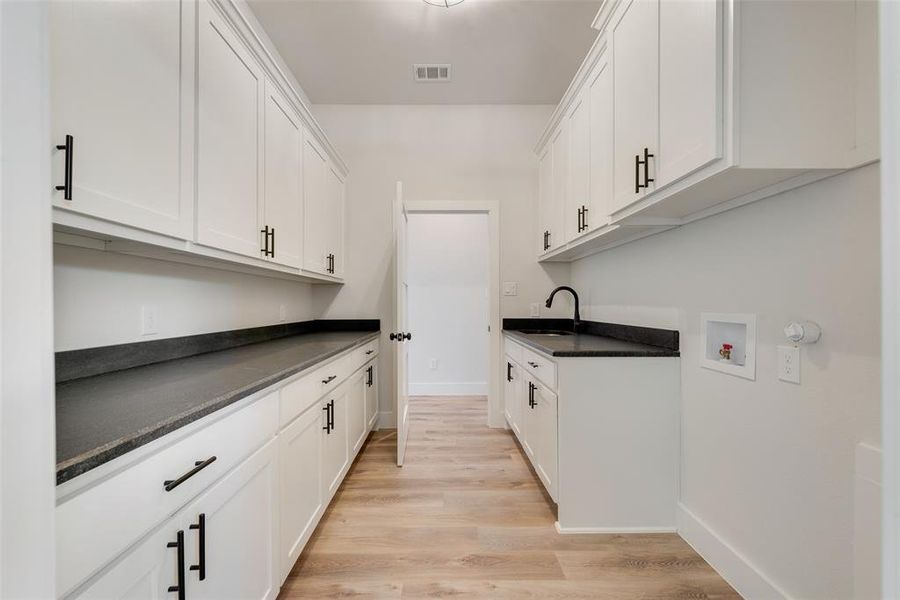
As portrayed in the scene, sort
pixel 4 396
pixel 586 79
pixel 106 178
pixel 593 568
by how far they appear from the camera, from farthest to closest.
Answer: pixel 586 79 → pixel 593 568 → pixel 106 178 → pixel 4 396

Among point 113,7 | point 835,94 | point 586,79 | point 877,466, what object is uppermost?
point 586,79

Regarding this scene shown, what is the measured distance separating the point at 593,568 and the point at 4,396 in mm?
1878

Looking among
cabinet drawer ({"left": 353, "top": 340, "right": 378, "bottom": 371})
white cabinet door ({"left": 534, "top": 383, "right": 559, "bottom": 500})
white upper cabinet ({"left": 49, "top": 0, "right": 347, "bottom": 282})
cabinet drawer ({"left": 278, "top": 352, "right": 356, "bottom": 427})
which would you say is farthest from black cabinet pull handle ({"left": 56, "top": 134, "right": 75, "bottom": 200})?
white cabinet door ({"left": 534, "top": 383, "right": 559, "bottom": 500})

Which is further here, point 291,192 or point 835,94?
point 291,192

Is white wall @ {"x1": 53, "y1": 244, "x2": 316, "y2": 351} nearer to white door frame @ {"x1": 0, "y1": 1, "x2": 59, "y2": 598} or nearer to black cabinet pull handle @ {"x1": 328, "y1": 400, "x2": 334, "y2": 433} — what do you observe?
black cabinet pull handle @ {"x1": 328, "y1": 400, "x2": 334, "y2": 433}

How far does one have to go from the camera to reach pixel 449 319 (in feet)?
15.1

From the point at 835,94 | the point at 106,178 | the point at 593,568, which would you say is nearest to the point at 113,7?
the point at 106,178

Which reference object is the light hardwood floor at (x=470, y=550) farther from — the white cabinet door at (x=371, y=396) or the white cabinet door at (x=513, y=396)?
the white cabinet door at (x=371, y=396)

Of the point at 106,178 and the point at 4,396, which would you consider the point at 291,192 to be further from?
→ the point at 4,396

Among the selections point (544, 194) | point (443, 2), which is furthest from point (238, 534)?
point (544, 194)

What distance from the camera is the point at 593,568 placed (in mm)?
1543

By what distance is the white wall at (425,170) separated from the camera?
133 inches

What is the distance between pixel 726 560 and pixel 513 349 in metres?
1.73

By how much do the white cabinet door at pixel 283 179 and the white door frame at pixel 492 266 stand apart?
3.98 ft
